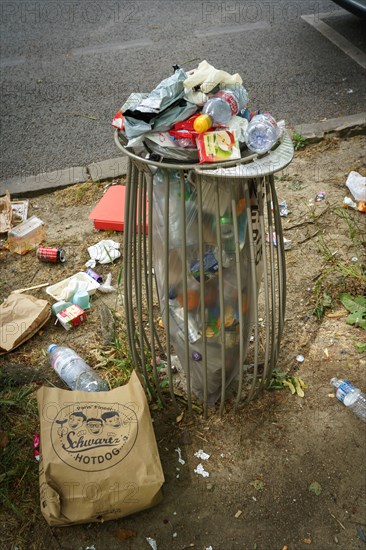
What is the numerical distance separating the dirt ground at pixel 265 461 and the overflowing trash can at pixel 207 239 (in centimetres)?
19

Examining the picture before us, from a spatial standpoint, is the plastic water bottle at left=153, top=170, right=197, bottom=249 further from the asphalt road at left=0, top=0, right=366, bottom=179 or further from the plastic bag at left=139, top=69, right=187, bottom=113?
the asphalt road at left=0, top=0, right=366, bottom=179

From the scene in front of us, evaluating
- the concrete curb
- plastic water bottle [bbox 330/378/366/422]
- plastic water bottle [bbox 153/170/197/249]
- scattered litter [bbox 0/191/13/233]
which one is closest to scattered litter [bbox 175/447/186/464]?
plastic water bottle [bbox 330/378/366/422]

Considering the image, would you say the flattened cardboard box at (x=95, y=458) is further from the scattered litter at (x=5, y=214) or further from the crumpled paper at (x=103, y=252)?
the scattered litter at (x=5, y=214)

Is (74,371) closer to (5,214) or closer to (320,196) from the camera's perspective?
(5,214)

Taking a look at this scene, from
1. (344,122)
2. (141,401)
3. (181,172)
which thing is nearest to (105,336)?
(141,401)

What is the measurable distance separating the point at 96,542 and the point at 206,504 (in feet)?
1.43

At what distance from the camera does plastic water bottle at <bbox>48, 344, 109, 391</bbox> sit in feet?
7.95

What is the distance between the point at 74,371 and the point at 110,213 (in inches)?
50.7

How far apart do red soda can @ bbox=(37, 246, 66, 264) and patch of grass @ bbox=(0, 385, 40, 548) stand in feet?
3.06

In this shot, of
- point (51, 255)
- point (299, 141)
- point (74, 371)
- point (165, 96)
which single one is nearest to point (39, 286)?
point (51, 255)

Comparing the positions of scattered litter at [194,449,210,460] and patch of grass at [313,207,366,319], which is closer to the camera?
scattered litter at [194,449,210,460]

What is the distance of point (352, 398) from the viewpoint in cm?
232

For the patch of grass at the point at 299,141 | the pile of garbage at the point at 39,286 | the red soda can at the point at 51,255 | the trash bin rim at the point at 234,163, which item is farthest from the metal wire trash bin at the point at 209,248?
the patch of grass at the point at 299,141

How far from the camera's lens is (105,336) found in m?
2.73
